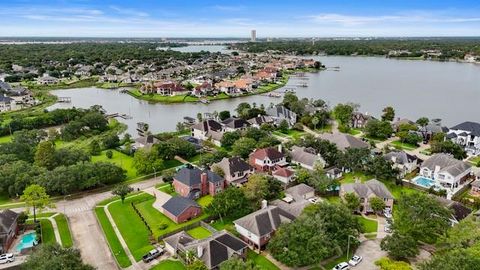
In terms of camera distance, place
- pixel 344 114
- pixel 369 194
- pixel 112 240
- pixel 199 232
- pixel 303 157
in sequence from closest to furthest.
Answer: pixel 112 240 < pixel 199 232 < pixel 369 194 < pixel 303 157 < pixel 344 114

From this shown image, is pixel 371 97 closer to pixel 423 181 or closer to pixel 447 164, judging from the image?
pixel 447 164

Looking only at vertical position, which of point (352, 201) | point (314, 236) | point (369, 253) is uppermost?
point (314, 236)

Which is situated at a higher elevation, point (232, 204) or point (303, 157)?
point (232, 204)

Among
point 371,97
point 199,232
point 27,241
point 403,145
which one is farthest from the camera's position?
point 371,97

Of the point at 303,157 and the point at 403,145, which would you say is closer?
the point at 303,157

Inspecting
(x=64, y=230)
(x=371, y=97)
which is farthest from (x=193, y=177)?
(x=371, y=97)

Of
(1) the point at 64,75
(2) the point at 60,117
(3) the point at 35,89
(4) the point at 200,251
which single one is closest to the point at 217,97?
(2) the point at 60,117
